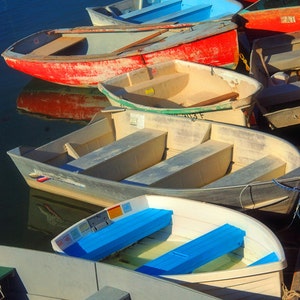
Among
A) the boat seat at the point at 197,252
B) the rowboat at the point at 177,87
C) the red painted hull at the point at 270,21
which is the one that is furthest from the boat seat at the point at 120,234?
the red painted hull at the point at 270,21

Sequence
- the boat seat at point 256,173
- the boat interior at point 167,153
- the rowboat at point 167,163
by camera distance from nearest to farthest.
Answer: the rowboat at point 167,163 < the boat seat at point 256,173 < the boat interior at point 167,153

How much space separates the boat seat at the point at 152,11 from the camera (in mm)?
17719

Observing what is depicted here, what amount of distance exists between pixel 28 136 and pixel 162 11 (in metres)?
5.71

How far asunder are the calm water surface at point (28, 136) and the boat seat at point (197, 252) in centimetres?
261

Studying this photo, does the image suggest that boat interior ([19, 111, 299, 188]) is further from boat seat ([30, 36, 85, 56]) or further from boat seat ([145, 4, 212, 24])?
boat seat ([145, 4, 212, 24])

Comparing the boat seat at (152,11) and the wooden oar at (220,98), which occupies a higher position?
the boat seat at (152,11)

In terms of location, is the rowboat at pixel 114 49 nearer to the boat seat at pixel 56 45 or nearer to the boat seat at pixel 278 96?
the boat seat at pixel 56 45

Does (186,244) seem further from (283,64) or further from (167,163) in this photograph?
(283,64)

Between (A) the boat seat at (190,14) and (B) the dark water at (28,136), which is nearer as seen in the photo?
(B) the dark water at (28,136)

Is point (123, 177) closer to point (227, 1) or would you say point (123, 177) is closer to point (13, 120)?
point (13, 120)

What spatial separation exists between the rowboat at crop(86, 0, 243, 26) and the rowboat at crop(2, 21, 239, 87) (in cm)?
73

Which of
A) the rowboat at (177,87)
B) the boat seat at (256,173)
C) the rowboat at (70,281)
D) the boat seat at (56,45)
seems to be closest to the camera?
the rowboat at (70,281)

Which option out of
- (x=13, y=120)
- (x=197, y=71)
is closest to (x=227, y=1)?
(x=197, y=71)

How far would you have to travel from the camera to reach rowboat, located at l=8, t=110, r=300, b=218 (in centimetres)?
928
